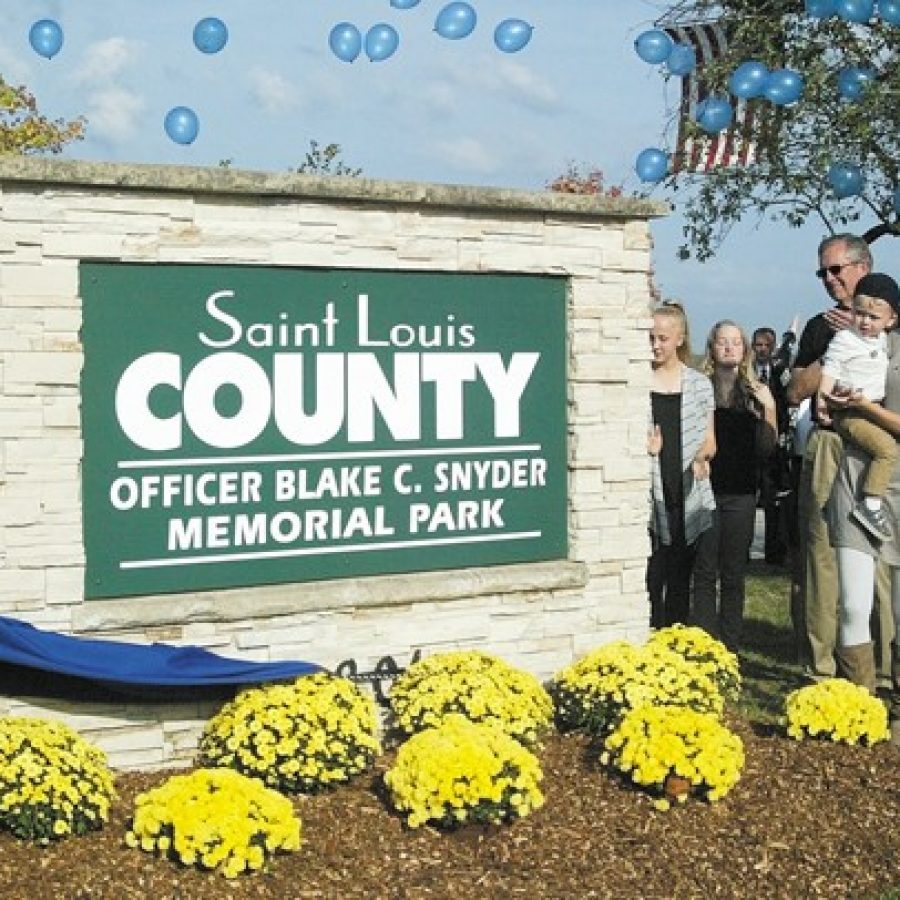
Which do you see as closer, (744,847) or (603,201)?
(744,847)

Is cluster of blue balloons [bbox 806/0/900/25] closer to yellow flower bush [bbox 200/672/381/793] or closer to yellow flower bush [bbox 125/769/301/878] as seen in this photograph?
yellow flower bush [bbox 200/672/381/793]

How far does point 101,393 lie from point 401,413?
1389 mm

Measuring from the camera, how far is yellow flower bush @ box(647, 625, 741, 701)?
8031 millimetres

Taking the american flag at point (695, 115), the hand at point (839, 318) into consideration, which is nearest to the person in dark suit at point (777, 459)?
the american flag at point (695, 115)

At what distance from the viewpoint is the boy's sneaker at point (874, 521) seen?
810 centimetres

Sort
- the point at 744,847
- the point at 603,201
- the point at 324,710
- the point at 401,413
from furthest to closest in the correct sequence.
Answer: the point at 603,201, the point at 401,413, the point at 324,710, the point at 744,847

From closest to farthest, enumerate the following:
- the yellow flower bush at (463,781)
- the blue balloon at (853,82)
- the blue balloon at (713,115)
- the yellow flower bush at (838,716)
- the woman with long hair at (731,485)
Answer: the yellow flower bush at (463,781)
the yellow flower bush at (838,716)
the woman with long hair at (731,485)
the blue balloon at (713,115)
the blue balloon at (853,82)

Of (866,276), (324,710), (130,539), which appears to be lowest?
(324,710)

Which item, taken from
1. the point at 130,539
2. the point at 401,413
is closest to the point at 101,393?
the point at 130,539

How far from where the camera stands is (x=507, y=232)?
784cm

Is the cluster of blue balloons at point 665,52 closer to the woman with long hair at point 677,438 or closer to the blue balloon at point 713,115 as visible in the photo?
the blue balloon at point 713,115

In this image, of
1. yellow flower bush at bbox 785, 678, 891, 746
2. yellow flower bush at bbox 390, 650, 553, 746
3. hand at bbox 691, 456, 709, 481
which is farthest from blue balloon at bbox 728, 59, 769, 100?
yellow flower bush at bbox 390, 650, 553, 746

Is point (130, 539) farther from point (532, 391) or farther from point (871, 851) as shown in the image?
point (871, 851)

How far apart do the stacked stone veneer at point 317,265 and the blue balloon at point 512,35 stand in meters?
3.46
